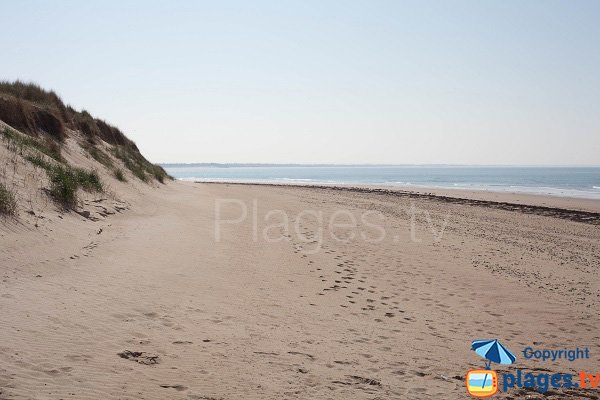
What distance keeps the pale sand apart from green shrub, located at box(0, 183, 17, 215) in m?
0.33

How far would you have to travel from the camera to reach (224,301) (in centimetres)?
696

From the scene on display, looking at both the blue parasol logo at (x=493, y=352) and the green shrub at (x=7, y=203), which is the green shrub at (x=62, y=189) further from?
the blue parasol logo at (x=493, y=352)

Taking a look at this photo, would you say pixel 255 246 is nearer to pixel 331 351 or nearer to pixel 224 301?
pixel 224 301

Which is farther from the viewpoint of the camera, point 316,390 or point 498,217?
point 498,217

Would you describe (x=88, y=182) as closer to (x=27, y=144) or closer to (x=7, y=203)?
(x=27, y=144)

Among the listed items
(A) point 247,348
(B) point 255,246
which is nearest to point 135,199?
(B) point 255,246

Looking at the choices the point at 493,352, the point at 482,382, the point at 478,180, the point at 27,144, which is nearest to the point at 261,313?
the point at 482,382

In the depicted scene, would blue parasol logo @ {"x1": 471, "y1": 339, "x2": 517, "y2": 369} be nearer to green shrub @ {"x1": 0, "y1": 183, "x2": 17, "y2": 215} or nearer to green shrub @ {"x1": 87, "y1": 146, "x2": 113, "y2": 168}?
green shrub @ {"x1": 0, "y1": 183, "x2": 17, "y2": 215}

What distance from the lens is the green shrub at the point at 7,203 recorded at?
7769mm

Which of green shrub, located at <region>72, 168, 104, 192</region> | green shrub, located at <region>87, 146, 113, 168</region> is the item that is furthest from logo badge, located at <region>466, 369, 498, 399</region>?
green shrub, located at <region>87, 146, 113, 168</region>

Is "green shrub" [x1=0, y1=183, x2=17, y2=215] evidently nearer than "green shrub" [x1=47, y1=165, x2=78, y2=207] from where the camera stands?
Yes

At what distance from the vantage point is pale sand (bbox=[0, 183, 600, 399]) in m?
4.36

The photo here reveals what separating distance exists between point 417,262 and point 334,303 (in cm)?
433

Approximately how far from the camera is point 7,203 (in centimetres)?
790
